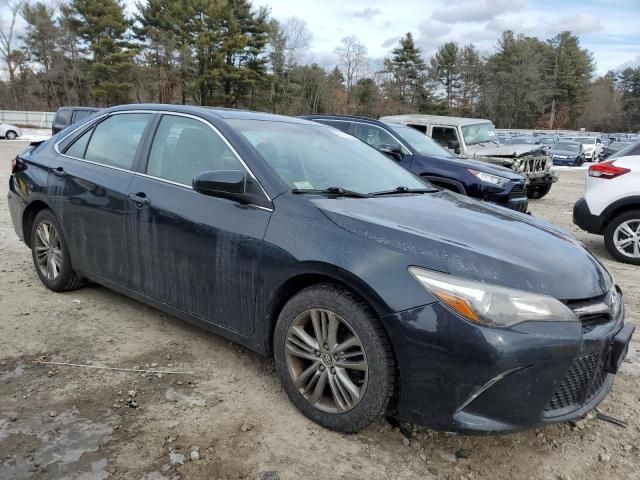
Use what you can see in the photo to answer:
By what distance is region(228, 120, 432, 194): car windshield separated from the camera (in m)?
3.13

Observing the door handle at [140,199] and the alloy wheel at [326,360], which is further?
the door handle at [140,199]

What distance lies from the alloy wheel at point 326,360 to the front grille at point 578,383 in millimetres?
840

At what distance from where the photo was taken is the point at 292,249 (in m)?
2.66

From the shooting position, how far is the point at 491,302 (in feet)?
7.23

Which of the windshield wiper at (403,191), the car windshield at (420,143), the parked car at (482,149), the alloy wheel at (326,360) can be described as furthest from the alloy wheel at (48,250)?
the parked car at (482,149)

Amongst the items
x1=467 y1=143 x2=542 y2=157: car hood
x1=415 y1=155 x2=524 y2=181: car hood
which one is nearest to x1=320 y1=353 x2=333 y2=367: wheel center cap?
x1=415 y1=155 x2=524 y2=181: car hood

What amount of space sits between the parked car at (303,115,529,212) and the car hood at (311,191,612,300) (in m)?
4.37

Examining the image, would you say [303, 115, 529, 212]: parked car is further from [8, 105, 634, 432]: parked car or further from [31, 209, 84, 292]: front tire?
[31, 209, 84, 292]: front tire

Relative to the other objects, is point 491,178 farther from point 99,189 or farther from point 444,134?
point 99,189

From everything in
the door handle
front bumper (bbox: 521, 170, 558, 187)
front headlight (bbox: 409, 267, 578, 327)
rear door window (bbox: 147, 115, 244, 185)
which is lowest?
front bumper (bbox: 521, 170, 558, 187)

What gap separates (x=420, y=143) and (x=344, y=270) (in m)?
6.84

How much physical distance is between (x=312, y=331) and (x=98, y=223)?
6.38ft

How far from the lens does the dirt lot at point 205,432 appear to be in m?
2.36

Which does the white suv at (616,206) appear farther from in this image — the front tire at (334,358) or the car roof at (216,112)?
the front tire at (334,358)
